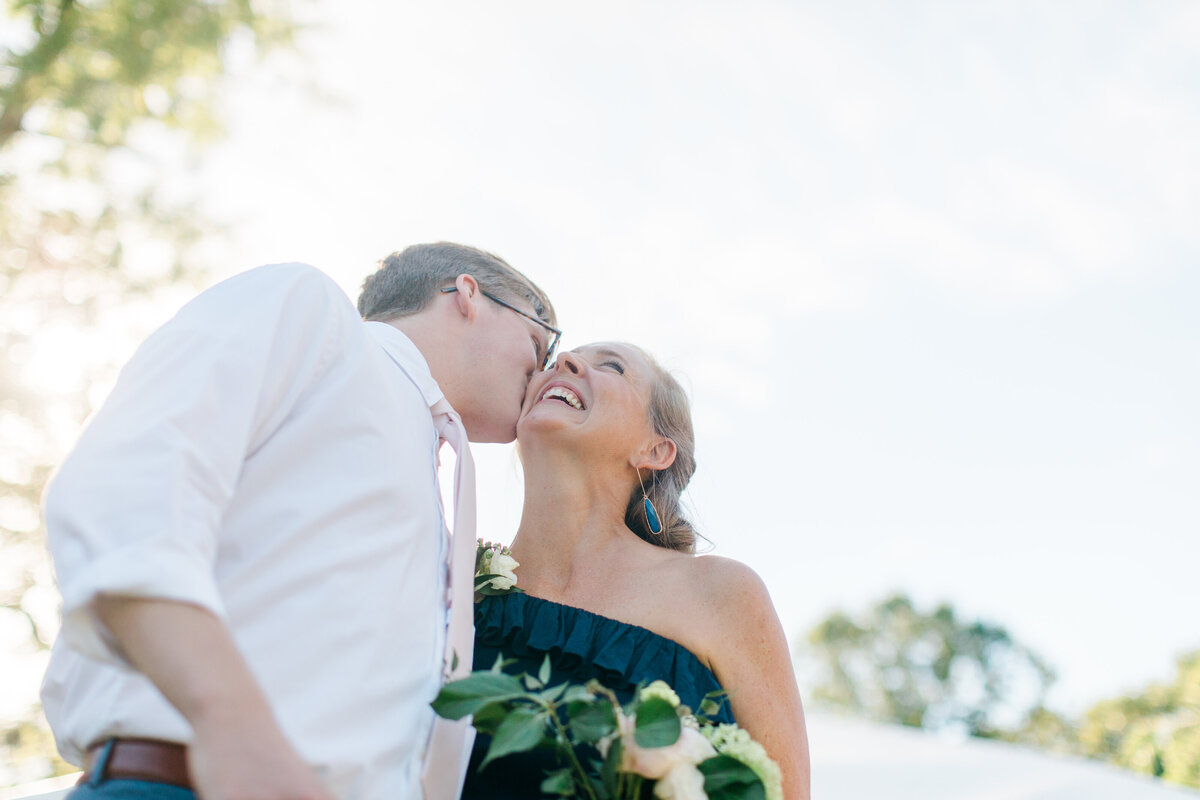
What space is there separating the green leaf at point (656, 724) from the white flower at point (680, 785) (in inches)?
3.6

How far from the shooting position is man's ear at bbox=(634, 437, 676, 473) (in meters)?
3.48

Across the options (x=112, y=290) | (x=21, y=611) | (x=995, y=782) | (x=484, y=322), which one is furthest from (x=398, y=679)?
(x=112, y=290)

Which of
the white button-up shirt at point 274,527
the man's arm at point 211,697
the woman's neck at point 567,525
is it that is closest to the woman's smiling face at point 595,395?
the woman's neck at point 567,525

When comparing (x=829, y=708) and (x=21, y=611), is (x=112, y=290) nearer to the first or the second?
(x=21, y=611)

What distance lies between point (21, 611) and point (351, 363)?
8383 mm

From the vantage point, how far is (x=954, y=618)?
33000 millimetres

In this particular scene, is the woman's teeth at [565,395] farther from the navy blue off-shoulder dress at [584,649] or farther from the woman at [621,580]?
the navy blue off-shoulder dress at [584,649]

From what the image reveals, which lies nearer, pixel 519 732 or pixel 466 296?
pixel 519 732

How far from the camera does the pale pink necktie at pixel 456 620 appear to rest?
180 cm

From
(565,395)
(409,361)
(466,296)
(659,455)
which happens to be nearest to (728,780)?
(409,361)

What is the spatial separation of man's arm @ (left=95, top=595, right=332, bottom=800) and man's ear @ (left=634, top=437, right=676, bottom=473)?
2346mm

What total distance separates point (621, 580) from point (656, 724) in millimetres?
1339

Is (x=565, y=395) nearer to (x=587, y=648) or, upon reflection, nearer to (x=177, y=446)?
(x=587, y=648)

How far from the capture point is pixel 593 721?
1.68 metres
